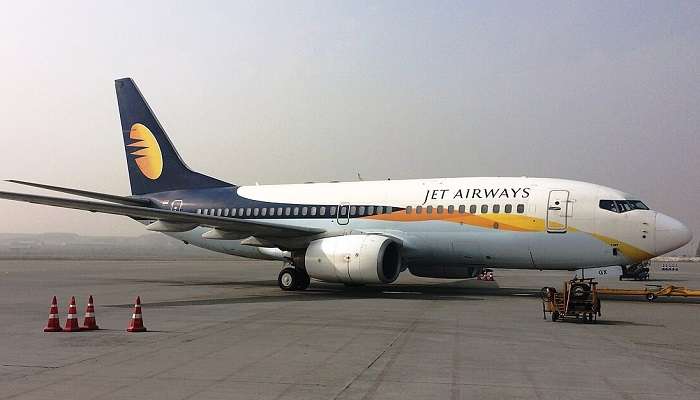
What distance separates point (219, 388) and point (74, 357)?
→ 2995 millimetres

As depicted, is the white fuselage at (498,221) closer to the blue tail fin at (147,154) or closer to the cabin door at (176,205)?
the cabin door at (176,205)

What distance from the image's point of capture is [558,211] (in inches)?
765

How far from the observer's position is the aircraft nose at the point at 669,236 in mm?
18359

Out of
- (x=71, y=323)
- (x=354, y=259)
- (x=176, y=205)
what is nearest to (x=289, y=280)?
(x=354, y=259)

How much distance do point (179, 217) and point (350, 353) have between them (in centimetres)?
1158

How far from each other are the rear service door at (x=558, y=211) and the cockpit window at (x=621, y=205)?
3.29 feet

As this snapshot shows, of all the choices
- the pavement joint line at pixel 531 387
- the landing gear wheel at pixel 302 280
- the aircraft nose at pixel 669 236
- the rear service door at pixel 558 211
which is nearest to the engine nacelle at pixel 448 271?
the landing gear wheel at pixel 302 280

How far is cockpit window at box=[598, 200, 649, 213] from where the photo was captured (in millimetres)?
18938

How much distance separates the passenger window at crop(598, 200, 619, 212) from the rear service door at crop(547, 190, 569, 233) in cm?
97

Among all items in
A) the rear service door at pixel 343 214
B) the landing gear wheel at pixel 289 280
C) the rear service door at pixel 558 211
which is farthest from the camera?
the rear service door at pixel 343 214

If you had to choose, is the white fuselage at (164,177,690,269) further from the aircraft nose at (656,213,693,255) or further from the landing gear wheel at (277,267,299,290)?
the landing gear wheel at (277,267,299,290)

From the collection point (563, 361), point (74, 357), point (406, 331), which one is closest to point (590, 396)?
point (563, 361)

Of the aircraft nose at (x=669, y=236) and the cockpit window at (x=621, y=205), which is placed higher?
the cockpit window at (x=621, y=205)

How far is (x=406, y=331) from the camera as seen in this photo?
11.9 metres
